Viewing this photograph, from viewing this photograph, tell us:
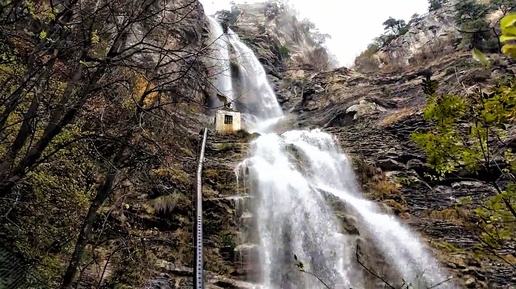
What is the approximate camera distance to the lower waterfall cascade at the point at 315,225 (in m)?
8.92

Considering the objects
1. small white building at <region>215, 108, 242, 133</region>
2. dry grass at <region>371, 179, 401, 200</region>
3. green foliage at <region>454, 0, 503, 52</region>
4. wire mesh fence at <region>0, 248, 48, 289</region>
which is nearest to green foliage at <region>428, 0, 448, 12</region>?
green foliage at <region>454, 0, 503, 52</region>

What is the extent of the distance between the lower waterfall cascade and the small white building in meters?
4.22

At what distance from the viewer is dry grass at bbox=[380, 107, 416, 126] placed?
16.9 meters

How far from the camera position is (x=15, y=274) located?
4293 mm

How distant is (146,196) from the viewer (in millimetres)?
10047

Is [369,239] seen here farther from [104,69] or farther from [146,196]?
[104,69]

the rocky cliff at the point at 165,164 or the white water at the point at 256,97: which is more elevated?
the white water at the point at 256,97

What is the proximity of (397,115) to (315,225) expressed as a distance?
921cm

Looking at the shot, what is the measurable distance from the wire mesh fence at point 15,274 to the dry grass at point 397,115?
1474cm

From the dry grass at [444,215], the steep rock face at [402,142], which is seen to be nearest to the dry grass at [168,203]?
the steep rock face at [402,142]

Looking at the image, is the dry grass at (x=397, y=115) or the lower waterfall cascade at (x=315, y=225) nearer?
the lower waterfall cascade at (x=315, y=225)

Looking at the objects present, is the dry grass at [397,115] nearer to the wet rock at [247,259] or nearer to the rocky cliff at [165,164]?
the rocky cliff at [165,164]

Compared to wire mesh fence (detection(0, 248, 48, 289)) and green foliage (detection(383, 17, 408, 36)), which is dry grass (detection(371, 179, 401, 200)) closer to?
wire mesh fence (detection(0, 248, 48, 289))

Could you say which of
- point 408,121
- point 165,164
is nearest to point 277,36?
point 408,121
